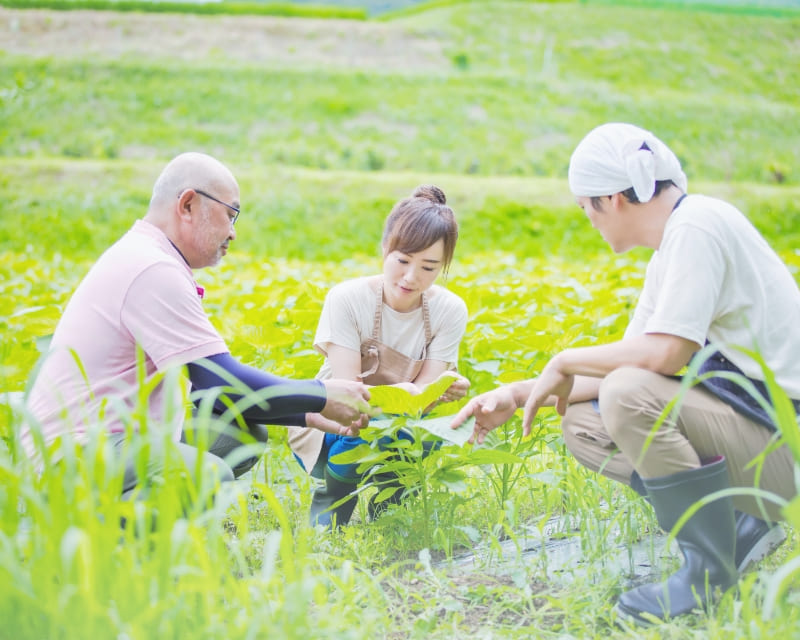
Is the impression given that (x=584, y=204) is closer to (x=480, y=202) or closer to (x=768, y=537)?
(x=768, y=537)

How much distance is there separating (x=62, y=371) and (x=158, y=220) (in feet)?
1.28

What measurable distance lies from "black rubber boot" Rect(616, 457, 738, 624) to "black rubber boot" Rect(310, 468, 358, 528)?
0.76 metres

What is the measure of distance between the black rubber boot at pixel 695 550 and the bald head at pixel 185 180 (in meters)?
1.10

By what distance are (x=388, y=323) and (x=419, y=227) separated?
0.27 meters

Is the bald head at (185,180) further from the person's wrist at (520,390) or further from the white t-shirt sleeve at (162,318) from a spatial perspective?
the person's wrist at (520,390)

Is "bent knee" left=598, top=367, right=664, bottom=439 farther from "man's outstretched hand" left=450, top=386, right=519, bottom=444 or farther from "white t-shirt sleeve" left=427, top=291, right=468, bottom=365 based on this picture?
"white t-shirt sleeve" left=427, top=291, right=468, bottom=365

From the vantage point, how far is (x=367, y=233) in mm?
8266

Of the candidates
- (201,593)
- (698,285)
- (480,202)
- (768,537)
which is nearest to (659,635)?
(768,537)

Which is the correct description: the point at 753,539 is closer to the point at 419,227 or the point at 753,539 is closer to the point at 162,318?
the point at 419,227

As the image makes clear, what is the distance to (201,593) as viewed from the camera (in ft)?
3.63

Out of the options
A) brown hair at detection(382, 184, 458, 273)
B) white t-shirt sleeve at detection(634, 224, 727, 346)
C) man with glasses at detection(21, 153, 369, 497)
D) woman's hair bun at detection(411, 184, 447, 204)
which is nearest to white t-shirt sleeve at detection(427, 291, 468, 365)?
brown hair at detection(382, 184, 458, 273)

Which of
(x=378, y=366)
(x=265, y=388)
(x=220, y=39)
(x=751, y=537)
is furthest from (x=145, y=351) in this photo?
(x=220, y=39)

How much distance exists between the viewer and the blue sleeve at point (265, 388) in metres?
1.67

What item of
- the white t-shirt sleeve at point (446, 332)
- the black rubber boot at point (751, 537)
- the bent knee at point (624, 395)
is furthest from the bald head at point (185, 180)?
the black rubber boot at point (751, 537)
